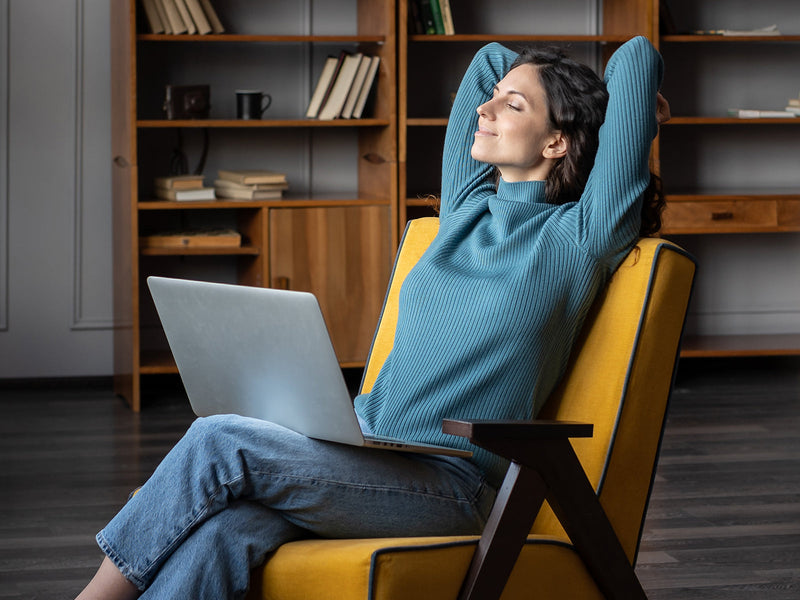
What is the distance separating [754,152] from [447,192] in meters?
3.31

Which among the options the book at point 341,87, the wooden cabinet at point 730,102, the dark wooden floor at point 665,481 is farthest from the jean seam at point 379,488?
the wooden cabinet at point 730,102

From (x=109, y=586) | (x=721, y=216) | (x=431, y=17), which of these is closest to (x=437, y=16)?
(x=431, y=17)

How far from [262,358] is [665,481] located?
1965mm


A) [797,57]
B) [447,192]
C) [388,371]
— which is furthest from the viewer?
[797,57]

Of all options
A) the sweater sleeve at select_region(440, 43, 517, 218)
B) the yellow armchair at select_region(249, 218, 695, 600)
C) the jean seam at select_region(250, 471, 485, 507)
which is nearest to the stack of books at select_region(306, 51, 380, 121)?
the sweater sleeve at select_region(440, 43, 517, 218)

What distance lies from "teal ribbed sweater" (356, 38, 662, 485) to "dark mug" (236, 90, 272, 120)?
8.43 feet

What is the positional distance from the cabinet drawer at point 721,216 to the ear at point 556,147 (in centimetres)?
259

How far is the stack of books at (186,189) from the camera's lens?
13.6 feet

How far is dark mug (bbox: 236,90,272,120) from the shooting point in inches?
166

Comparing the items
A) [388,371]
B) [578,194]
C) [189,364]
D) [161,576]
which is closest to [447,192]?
[578,194]

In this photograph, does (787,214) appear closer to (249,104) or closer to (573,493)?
(249,104)

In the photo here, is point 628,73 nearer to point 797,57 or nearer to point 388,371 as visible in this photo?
point 388,371

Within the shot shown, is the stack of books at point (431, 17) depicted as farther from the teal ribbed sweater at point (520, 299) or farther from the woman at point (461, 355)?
the teal ribbed sweater at point (520, 299)

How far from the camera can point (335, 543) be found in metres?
1.54
